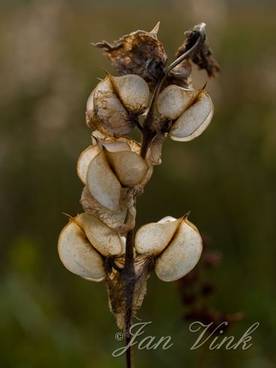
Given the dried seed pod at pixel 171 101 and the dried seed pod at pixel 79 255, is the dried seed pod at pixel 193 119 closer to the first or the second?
the dried seed pod at pixel 171 101

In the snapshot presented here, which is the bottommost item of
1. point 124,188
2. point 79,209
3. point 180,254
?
point 79,209

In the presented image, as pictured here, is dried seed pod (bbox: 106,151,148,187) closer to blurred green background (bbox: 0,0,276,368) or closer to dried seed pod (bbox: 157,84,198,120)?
dried seed pod (bbox: 157,84,198,120)

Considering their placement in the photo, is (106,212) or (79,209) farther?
(79,209)

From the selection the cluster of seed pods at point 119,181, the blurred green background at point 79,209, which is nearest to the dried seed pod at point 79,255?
the cluster of seed pods at point 119,181

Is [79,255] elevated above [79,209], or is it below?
above

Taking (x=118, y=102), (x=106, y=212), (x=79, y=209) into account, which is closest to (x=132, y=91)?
(x=118, y=102)

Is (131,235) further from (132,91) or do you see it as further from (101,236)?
(132,91)

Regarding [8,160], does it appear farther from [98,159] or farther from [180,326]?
[98,159]
